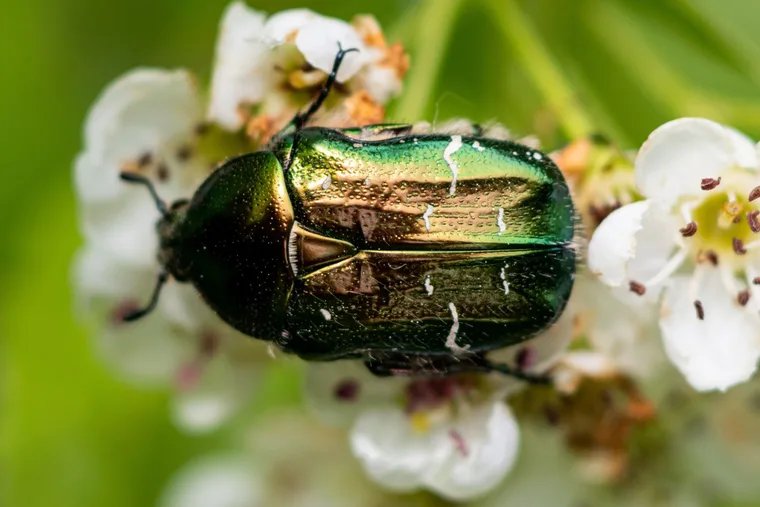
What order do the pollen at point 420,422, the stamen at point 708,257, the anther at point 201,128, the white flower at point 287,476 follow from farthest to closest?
1. the white flower at point 287,476
2. the anther at point 201,128
3. the pollen at point 420,422
4. the stamen at point 708,257

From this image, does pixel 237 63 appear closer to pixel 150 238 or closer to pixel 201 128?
pixel 201 128

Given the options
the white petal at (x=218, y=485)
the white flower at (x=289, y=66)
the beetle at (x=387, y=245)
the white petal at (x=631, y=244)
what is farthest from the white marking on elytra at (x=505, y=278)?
the white petal at (x=218, y=485)

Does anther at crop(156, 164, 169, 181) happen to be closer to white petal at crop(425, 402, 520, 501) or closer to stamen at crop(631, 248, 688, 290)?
white petal at crop(425, 402, 520, 501)

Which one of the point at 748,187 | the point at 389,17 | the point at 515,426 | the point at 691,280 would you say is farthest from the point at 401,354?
the point at 389,17

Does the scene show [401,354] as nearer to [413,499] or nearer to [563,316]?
[563,316]

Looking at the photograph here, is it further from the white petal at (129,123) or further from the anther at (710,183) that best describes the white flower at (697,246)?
the white petal at (129,123)

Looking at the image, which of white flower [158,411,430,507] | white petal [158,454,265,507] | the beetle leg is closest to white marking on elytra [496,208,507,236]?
the beetle leg
